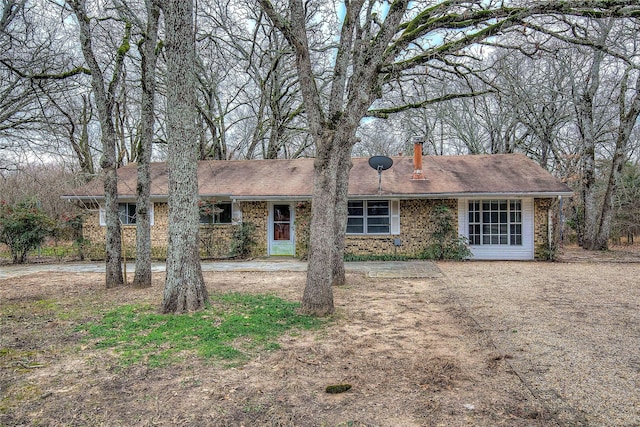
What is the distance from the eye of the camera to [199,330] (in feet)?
16.6

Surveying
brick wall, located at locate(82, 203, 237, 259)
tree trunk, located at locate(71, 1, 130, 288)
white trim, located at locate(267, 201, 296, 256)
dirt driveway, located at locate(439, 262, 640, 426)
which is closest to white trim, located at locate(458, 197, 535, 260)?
dirt driveway, located at locate(439, 262, 640, 426)

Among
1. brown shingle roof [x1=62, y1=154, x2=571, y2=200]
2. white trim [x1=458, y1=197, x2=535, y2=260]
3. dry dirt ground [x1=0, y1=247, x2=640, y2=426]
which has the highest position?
brown shingle roof [x1=62, y1=154, x2=571, y2=200]

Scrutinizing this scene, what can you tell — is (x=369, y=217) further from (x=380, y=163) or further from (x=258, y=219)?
(x=258, y=219)

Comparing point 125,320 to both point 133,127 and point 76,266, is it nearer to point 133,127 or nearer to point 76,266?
point 76,266

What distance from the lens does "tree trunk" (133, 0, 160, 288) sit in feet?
25.8

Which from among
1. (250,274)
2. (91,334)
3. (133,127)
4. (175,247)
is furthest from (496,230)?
(133,127)

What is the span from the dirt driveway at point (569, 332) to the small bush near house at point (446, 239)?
2875 millimetres

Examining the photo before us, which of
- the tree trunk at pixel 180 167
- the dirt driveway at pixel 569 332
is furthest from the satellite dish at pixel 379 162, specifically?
the tree trunk at pixel 180 167

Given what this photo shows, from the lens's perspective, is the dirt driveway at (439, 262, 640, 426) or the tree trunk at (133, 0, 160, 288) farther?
the tree trunk at (133, 0, 160, 288)

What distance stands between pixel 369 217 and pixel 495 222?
4081 mm

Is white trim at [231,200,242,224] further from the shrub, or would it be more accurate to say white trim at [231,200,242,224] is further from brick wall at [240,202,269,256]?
the shrub

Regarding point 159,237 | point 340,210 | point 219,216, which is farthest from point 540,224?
point 159,237

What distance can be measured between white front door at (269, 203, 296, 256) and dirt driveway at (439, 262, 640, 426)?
19.2 feet

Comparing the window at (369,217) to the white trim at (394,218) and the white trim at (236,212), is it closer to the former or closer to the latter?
the white trim at (394,218)
